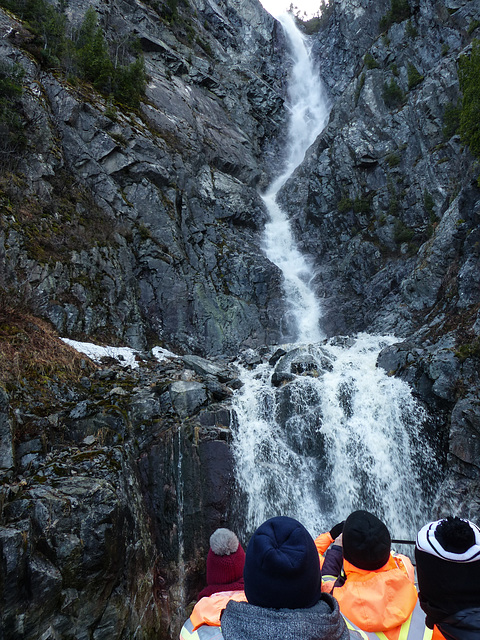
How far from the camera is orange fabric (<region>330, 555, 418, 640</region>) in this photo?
2.96m

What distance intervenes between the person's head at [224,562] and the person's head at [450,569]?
2.37 metres

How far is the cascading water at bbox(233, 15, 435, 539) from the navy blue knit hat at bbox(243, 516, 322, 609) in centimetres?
938

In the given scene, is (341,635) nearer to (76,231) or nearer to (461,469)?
(461,469)

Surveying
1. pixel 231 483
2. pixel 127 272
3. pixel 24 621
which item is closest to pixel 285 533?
pixel 24 621

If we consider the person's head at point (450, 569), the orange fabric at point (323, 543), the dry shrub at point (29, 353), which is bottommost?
the orange fabric at point (323, 543)

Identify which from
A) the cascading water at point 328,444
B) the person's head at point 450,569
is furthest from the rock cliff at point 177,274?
the person's head at point 450,569

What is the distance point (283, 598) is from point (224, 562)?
2711mm

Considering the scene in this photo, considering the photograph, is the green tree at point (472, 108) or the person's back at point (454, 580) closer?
the person's back at point (454, 580)

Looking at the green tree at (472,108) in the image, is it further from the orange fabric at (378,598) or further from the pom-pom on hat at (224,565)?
the pom-pom on hat at (224,565)

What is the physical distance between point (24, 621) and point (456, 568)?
691 cm

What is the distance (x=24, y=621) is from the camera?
584cm

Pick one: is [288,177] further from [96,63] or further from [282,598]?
[282,598]

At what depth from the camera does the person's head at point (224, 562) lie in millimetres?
4176

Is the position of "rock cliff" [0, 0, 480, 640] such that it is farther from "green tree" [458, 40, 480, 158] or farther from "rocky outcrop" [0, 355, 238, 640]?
"green tree" [458, 40, 480, 158]
